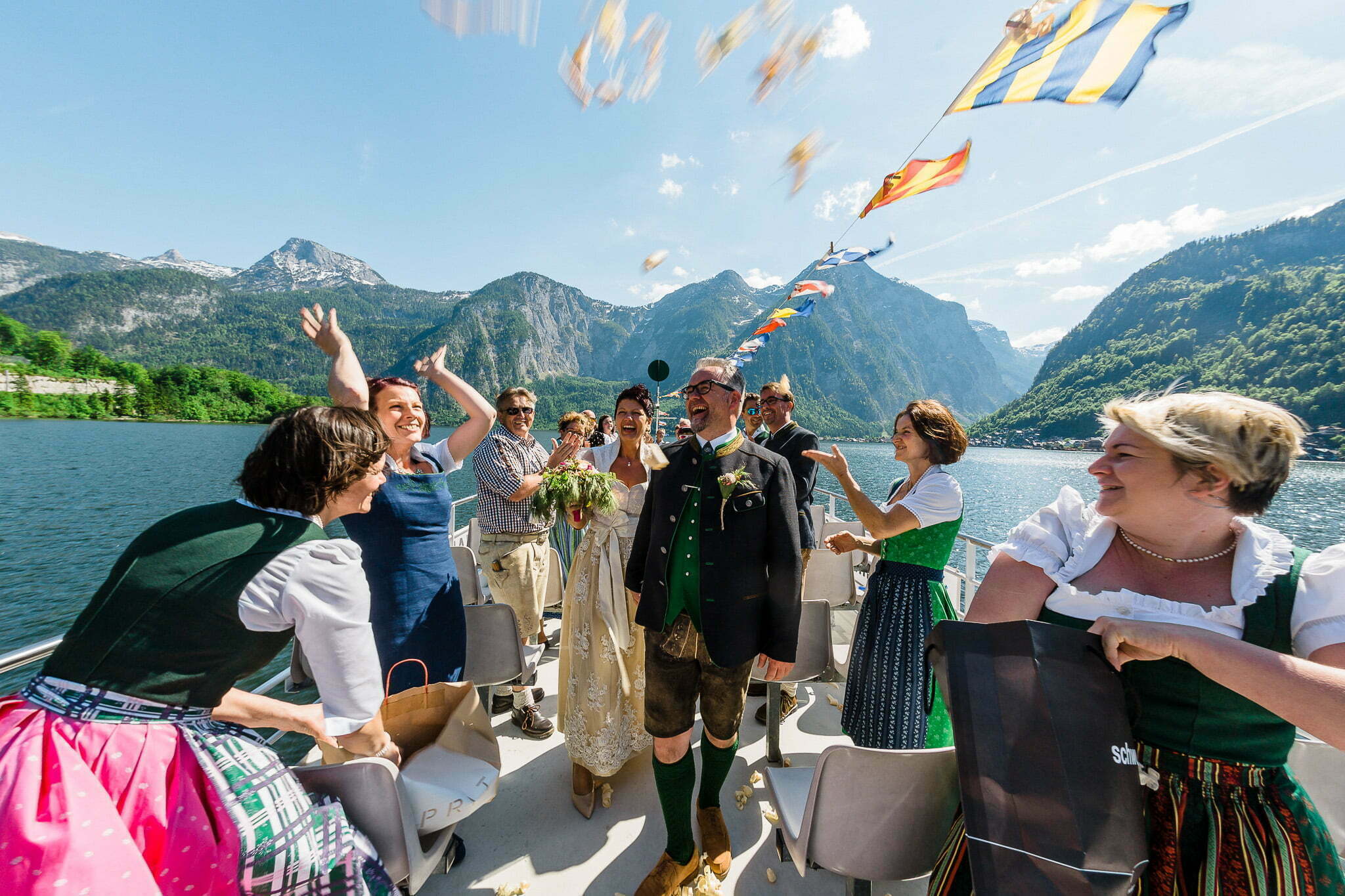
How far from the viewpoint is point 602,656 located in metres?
2.51

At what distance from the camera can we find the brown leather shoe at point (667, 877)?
1.95 meters

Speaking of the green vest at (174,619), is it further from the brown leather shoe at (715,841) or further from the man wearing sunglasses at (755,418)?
the man wearing sunglasses at (755,418)

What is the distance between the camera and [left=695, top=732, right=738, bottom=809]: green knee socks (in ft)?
7.12

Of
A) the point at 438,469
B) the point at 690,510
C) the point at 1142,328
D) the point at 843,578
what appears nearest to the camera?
the point at 690,510

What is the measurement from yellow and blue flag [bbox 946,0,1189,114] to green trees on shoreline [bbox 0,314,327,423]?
90628mm

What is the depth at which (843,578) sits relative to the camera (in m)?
3.92

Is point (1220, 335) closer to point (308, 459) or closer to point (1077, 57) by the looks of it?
point (1077, 57)

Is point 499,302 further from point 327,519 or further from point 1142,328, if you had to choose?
point 327,519

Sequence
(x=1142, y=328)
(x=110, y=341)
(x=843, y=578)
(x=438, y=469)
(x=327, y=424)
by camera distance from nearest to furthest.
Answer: (x=327, y=424)
(x=438, y=469)
(x=843, y=578)
(x=1142, y=328)
(x=110, y=341)

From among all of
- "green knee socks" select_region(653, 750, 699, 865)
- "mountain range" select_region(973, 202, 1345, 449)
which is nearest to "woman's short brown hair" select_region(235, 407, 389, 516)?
"green knee socks" select_region(653, 750, 699, 865)

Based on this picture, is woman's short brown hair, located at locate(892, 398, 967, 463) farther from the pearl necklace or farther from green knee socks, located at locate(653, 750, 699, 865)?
green knee socks, located at locate(653, 750, 699, 865)

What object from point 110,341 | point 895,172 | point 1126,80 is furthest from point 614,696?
point 110,341

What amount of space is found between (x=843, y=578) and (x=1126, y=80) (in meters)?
3.20

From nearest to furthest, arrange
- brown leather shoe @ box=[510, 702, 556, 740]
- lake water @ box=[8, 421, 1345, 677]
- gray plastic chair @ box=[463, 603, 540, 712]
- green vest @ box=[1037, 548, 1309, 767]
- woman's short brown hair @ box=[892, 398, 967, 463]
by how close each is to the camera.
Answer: green vest @ box=[1037, 548, 1309, 767] < woman's short brown hair @ box=[892, 398, 967, 463] < gray plastic chair @ box=[463, 603, 540, 712] < brown leather shoe @ box=[510, 702, 556, 740] < lake water @ box=[8, 421, 1345, 677]
